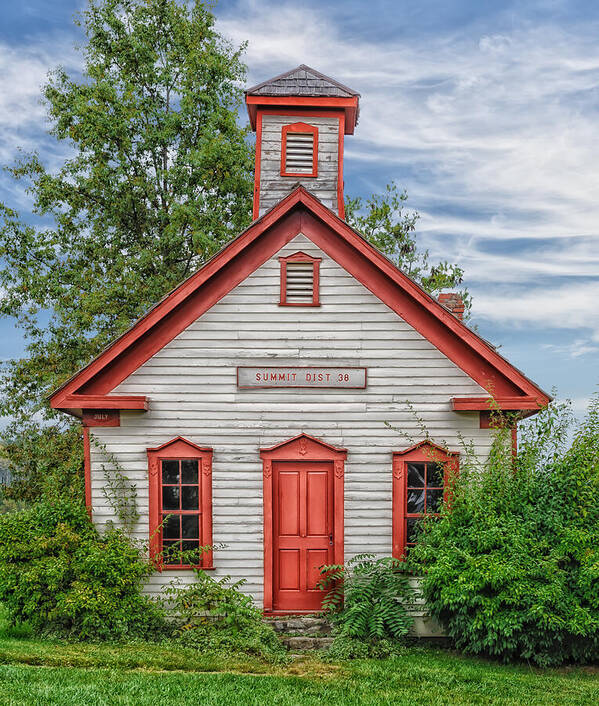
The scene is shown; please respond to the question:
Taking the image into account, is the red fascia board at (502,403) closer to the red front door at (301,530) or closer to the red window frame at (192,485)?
the red front door at (301,530)

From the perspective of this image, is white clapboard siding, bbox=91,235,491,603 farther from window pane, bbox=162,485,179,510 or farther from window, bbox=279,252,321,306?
window pane, bbox=162,485,179,510

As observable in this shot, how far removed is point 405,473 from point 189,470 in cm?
374

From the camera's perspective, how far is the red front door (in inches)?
473

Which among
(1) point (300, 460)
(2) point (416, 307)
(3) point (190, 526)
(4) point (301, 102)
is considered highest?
(4) point (301, 102)

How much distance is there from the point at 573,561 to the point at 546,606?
3.01ft

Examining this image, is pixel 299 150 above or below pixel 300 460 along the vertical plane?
above

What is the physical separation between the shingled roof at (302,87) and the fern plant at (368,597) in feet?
28.8

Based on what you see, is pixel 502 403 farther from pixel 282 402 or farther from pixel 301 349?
pixel 282 402

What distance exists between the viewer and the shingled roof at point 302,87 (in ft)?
44.5

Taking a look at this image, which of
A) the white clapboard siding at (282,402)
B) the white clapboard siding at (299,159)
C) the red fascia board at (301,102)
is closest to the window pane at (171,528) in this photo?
the white clapboard siding at (282,402)

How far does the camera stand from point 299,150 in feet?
45.1

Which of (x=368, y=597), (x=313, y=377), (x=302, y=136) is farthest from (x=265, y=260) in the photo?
(x=368, y=597)

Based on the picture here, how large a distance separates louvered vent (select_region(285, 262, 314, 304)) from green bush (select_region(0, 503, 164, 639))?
5041mm

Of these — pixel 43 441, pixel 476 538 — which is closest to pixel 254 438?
pixel 476 538
